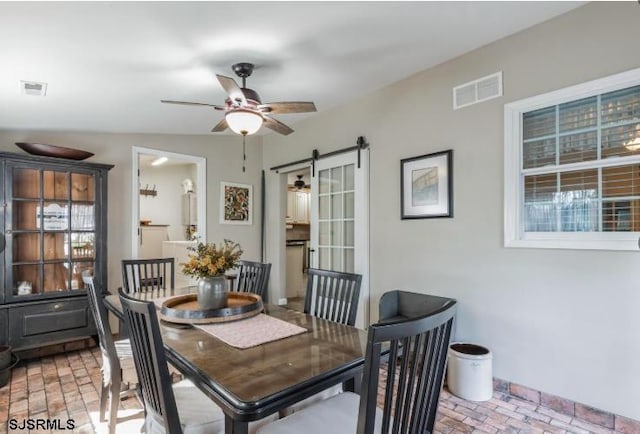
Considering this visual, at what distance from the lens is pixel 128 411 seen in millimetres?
2420

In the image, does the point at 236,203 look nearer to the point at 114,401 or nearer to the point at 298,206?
the point at 114,401

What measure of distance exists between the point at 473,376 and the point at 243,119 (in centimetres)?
252

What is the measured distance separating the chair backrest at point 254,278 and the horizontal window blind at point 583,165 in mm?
2051

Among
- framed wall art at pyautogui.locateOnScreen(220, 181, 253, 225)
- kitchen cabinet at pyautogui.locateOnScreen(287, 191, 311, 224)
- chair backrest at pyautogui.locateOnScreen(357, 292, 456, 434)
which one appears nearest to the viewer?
chair backrest at pyautogui.locateOnScreen(357, 292, 456, 434)

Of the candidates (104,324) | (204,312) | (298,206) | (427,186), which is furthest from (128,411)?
(298,206)

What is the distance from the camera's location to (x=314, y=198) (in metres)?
4.44

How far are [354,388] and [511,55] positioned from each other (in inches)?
102

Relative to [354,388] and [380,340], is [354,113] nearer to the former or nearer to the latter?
[354,388]

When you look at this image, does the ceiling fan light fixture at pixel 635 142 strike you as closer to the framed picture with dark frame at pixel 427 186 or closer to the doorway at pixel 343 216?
the framed picture with dark frame at pixel 427 186

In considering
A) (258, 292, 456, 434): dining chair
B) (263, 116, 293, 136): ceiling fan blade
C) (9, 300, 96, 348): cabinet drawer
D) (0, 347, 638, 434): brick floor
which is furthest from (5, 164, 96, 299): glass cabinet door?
(258, 292, 456, 434): dining chair

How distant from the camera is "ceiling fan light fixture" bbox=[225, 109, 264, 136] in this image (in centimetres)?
254

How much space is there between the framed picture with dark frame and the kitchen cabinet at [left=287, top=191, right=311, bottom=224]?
5891 millimetres

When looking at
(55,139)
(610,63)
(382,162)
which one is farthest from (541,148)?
(55,139)

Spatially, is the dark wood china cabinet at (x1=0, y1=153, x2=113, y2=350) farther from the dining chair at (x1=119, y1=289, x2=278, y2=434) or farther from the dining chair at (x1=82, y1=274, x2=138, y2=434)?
the dining chair at (x1=119, y1=289, x2=278, y2=434)
